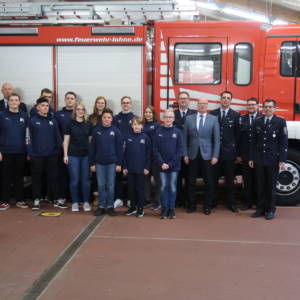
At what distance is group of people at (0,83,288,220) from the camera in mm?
6406

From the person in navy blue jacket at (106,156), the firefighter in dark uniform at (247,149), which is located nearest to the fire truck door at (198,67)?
the firefighter in dark uniform at (247,149)

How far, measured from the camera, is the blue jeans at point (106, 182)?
6551 millimetres

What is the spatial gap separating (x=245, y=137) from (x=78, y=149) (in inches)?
101

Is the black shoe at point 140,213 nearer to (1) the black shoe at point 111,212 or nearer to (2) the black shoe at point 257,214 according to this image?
(1) the black shoe at point 111,212

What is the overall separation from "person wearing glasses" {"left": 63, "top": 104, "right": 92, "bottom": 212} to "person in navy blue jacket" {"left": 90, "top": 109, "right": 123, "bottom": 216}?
248 millimetres

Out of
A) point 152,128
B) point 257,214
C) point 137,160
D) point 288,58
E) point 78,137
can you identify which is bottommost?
point 257,214

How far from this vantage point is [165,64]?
6949 millimetres

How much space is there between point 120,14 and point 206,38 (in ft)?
4.69

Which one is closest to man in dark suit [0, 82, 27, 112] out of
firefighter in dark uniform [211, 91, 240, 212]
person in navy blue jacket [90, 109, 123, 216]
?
person in navy blue jacket [90, 109, 123, 216]

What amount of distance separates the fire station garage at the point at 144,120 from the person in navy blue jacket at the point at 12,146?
2 centimetres

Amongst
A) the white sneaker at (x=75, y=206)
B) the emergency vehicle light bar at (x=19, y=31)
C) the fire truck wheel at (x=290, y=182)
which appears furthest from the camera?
the emergency vehicle light bar at (x=19, y=31)

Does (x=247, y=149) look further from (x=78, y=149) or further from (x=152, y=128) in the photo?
(x=78, y=149)

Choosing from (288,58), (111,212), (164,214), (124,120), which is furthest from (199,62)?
(111,212)

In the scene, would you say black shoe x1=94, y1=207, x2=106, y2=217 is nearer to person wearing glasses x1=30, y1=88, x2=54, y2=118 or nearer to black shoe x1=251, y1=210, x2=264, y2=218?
person wearing glasses x1=30, y1=88, x2=54, y2=118
